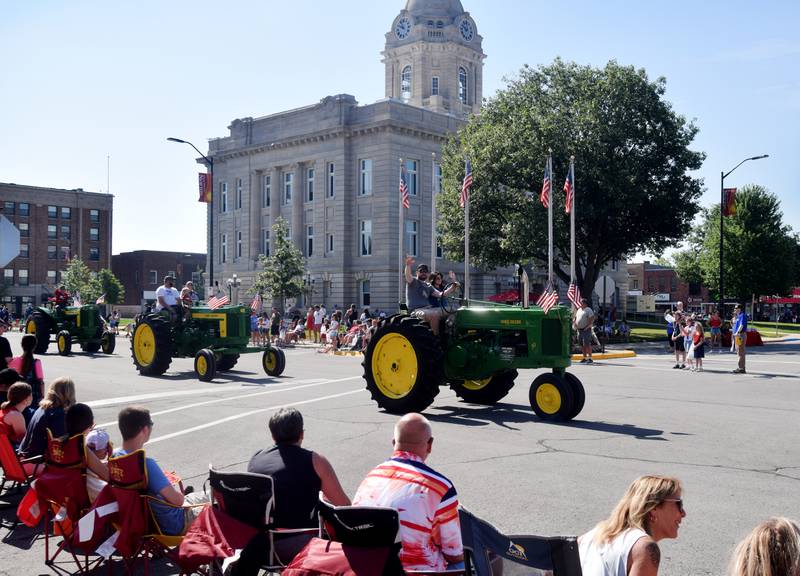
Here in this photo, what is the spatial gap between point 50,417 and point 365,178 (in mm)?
51582

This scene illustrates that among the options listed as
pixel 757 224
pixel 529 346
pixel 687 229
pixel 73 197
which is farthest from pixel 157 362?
pixel 73 197

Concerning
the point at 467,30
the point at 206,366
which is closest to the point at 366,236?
the point at 467,30

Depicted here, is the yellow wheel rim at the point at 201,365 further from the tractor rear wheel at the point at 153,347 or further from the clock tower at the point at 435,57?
the clock tower at the point at 435,57

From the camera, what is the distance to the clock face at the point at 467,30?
266ft

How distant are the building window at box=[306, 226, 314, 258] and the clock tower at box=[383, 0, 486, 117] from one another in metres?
22.1

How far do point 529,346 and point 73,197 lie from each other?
9749 centimetres

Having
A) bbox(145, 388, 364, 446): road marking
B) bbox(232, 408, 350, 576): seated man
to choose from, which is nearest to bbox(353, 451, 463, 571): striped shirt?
bbox(232, 408, 350, 576): seated man

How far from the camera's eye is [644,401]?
51.9 feet

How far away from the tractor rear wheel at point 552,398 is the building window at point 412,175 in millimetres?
45602

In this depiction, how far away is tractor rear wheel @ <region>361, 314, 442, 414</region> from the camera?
13.4 m

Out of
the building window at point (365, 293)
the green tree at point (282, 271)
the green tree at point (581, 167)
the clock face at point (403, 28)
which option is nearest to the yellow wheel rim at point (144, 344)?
the green tree at point (581, 167)

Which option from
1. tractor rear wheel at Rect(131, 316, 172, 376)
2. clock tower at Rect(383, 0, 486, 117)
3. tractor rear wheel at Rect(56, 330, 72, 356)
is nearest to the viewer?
tractor rear wheel at Rect(131, 316, 172, 376)

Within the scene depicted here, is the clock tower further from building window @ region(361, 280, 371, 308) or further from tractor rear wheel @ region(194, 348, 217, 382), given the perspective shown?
tractor rear wheel @ region(194, 348, 217, 382)

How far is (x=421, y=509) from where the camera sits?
4.40 meters
